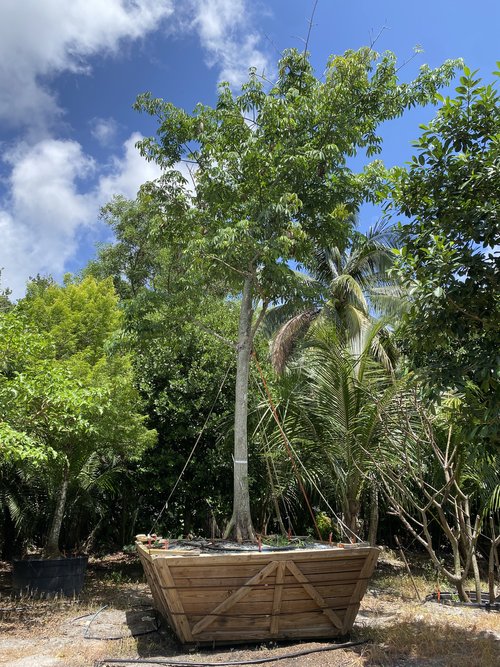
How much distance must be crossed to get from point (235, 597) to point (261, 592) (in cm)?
27

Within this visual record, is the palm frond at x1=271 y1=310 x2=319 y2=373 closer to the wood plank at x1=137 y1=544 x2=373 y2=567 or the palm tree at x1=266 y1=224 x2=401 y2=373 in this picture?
the palm tree at x1=266 y1=224 x2=401 y2=373

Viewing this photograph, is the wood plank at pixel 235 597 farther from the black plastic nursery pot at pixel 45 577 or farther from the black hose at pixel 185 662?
the black plastic nursery pot at pixel 45 577

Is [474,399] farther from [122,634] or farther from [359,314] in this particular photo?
[359,314]

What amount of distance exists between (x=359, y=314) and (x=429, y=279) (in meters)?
11.7

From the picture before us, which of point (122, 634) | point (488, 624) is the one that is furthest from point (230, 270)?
point (488, 624)

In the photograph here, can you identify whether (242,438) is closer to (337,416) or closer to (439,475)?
(337,416)

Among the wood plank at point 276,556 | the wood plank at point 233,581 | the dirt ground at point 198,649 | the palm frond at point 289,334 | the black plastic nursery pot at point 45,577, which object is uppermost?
the palm frond at point 289,334

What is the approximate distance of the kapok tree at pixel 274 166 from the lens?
785cm

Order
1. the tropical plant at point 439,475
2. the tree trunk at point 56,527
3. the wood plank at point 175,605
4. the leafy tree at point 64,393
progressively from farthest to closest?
the tree trunk at point 56,527 → the tropical plant at point 439,475 → the leafy tree at point 64,393 → the wood plank at point 175,605

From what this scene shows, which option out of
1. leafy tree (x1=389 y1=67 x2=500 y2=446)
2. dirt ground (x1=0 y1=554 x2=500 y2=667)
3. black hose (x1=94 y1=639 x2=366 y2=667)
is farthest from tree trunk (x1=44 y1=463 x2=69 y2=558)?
leafy tree (x1=389 y1=67 x2=500 y2=446)

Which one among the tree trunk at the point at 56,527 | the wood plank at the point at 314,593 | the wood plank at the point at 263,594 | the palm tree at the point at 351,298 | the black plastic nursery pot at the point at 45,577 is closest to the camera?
the wood plank at the point at 263,594

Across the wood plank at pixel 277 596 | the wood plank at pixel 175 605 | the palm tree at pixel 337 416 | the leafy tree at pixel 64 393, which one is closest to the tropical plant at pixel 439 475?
the palm tree at pixel 337 416

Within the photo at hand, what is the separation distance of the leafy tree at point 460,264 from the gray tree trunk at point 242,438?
312 centimetres

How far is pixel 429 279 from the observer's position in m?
4.44
